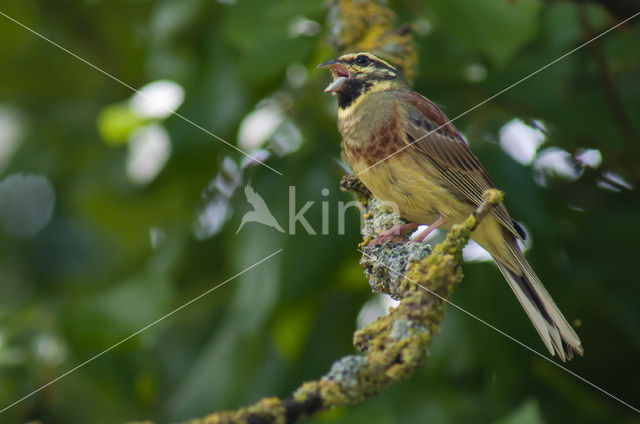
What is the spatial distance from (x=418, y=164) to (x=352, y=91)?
1.57 feet

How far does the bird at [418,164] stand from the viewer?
99.7 inches

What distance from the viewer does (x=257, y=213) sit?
3377 millimetres

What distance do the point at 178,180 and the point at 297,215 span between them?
3.54 ft

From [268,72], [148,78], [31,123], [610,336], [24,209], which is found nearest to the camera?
[268,72]

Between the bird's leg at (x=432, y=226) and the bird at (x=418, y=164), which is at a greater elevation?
the bird at (x=418, y=164)

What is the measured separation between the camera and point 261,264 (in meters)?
3.23

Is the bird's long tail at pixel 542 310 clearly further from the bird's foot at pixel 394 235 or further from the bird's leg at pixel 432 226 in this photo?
the bird's foot at pixel 394 235

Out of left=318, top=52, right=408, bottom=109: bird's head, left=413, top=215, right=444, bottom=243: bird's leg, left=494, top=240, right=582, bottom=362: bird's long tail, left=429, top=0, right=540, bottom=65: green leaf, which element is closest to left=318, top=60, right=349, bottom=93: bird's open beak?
left=318, top=52, right=408, bottom=109: bird's head

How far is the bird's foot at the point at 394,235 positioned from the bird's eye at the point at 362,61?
750 mm

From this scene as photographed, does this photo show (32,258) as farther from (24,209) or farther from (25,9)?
(25,9)

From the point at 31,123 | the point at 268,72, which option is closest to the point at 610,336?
the point at 268,72

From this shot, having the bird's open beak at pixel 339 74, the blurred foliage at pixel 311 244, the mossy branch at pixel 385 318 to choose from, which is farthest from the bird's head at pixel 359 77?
the mossy branch at pixel 385 318

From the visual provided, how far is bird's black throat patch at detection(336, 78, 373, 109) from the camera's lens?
299cm

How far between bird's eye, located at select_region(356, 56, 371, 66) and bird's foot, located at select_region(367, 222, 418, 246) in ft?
2.46
